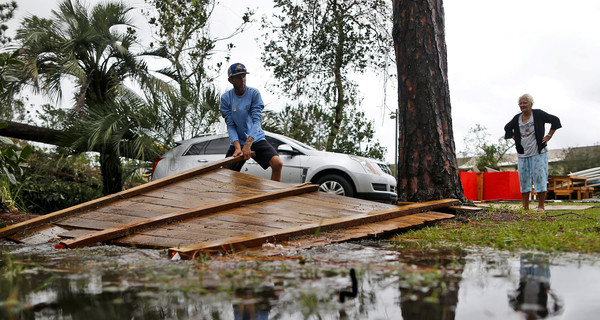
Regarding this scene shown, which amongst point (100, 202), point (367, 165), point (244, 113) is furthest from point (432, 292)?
point (367, 165)

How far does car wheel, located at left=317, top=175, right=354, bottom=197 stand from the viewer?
32.1 feet

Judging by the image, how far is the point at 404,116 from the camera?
649cm

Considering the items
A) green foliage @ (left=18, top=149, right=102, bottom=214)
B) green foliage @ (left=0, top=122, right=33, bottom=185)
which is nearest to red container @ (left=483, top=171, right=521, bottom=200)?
green foliage @ (left=18, top=149, right=102, bottom=214)

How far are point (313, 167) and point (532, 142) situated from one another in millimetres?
3919

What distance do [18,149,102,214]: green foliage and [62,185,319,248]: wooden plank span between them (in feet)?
23.9

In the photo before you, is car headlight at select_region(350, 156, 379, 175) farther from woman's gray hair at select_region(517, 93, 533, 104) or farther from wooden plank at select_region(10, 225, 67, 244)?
wooden plank at select_region(10, 225, 67, 244)

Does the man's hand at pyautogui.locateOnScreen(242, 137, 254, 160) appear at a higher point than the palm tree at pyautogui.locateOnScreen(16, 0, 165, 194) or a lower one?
lower

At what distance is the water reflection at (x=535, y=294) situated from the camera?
1805 millimetres

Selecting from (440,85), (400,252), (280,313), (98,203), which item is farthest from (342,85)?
(280,313)

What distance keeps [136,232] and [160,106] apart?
706 cm

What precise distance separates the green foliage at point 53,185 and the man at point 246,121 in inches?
234

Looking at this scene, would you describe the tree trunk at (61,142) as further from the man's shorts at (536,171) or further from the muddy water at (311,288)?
the muddy water at (311,288)

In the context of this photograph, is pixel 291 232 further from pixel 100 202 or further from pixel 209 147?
pixel 209 147

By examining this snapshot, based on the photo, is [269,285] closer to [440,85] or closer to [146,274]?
[146,274]
